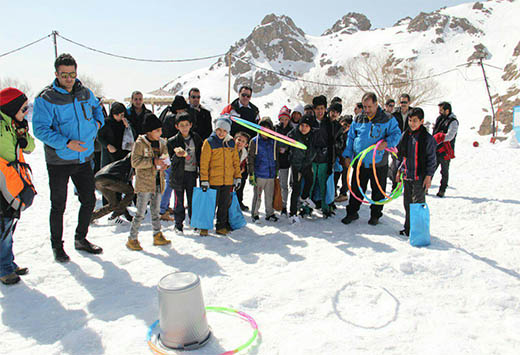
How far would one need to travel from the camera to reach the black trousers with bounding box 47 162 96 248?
3.82 meters

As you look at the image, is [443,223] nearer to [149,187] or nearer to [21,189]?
[149,187]

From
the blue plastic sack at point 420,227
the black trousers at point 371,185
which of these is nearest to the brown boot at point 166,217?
the black trousers at point 371,185

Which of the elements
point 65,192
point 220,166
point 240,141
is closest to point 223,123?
point 240,141

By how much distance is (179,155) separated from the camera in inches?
189

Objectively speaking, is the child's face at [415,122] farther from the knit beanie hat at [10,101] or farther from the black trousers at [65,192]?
the knit beanie hat at [10,101]

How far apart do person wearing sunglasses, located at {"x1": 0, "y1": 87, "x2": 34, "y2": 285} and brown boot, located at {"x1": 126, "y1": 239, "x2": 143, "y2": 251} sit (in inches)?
51.2

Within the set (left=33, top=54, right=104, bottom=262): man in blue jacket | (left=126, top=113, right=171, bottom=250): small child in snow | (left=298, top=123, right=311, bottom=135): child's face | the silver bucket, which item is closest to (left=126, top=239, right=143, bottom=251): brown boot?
(left=126, top=113, right=171, bottom=250): small child in snow

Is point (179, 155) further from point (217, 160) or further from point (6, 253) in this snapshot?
point (6, 253)

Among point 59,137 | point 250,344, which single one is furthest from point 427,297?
point 59,137

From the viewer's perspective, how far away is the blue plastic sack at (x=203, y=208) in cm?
502

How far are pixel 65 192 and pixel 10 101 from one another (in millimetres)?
1144

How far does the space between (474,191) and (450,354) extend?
277 inches

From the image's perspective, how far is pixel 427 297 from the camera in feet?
10.9

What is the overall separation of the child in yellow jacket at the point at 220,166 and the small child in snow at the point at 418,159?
2.74 metres
